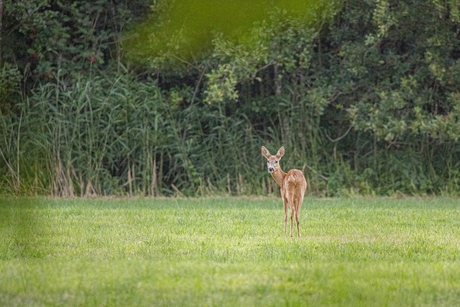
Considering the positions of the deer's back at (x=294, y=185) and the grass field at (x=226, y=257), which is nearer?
the grass field at (x=226, y=257)

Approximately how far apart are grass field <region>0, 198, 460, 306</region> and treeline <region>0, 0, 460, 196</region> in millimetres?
3347

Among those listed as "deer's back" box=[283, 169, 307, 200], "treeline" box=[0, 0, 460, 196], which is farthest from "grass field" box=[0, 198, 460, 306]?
"treeline" box=[0, 0, 460, 196]

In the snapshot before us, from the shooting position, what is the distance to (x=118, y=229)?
9.31 m

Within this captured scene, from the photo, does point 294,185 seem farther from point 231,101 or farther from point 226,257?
point 231,101

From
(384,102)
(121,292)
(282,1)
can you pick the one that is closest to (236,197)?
(384,102)

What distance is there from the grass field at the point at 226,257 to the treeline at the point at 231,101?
3.35 metres

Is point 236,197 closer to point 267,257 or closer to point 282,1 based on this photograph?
point 267,257

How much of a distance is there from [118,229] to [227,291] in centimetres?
396

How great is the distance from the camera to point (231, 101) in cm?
1645

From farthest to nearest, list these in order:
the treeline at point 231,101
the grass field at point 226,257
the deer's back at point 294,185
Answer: the treeline at point 231,101 → the deer's back at point 294,185 → the grass field at point 226,257

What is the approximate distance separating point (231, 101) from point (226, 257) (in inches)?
378

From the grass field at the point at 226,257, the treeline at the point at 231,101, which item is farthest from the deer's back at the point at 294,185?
the treeline at the point at 231,101

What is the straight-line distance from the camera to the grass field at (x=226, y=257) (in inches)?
212

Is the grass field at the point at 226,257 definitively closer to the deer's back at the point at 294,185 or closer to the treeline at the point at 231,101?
the deer's back at the point at 294,185
